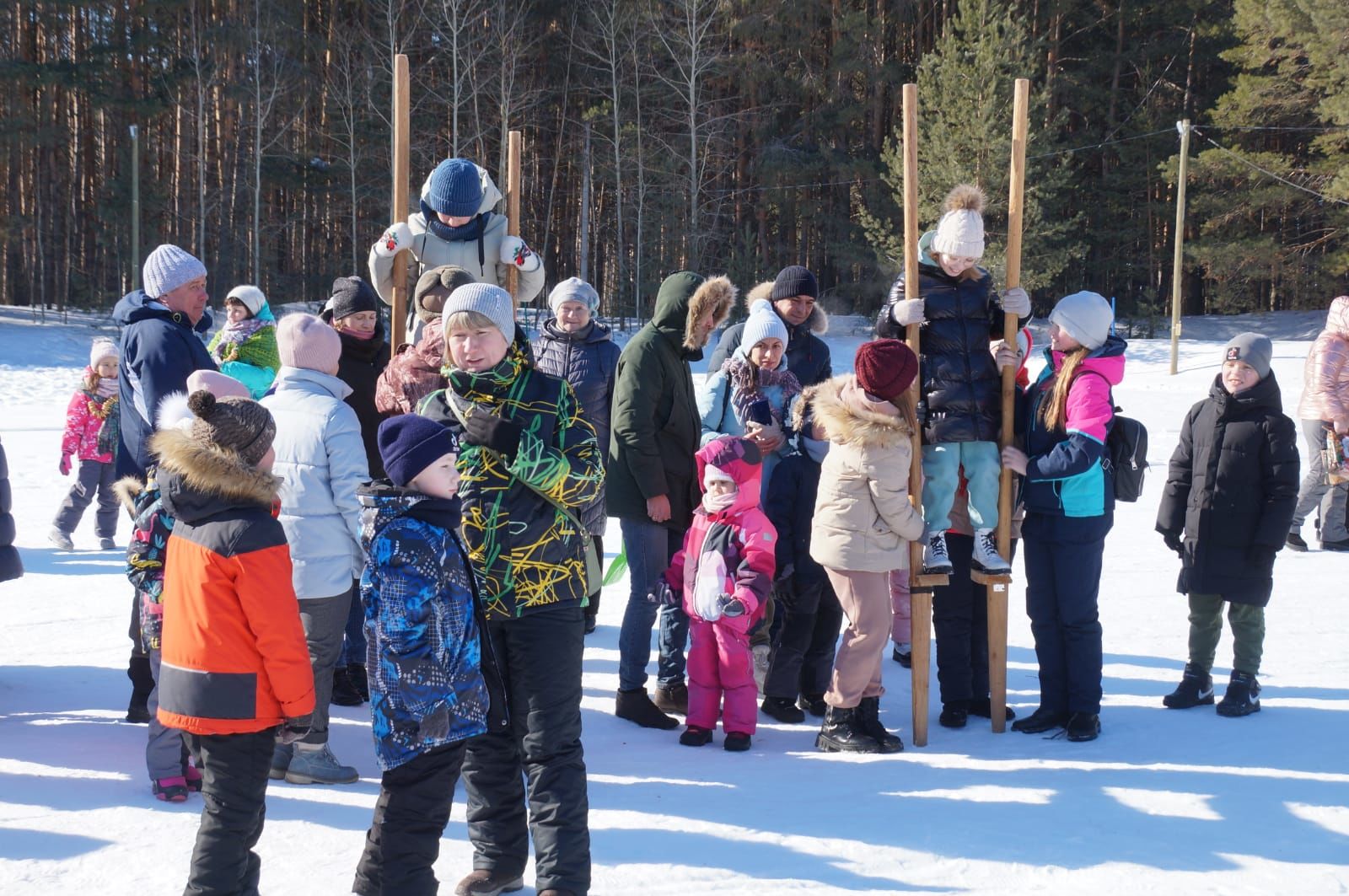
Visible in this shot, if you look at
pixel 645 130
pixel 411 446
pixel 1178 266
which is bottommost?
pixel 411 446

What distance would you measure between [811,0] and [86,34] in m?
20.0

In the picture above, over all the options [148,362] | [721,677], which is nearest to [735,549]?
[721,677]

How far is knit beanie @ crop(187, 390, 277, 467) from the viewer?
129 inches

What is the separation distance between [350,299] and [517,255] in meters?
0.82

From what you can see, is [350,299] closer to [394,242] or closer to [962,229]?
[394,242]

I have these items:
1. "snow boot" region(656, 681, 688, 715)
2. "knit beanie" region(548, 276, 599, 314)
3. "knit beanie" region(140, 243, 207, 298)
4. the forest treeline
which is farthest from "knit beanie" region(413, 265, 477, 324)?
the forest treeline

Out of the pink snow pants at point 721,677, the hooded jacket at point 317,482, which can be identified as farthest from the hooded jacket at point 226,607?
the pink snow pants at point 721,677

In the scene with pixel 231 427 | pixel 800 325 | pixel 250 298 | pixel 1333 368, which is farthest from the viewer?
pixel 1333 368

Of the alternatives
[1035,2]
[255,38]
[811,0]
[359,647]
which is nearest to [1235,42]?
[1035,2]

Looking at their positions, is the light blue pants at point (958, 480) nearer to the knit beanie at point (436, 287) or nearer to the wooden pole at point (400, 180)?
the knit beanie at point (436, 287)

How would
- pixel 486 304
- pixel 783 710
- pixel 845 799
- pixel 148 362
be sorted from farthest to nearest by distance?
pixel 783 710 < pixel 148 362 < pixel 845 799 < pixel 486 304

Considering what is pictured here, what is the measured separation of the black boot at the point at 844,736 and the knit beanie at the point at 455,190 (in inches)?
109

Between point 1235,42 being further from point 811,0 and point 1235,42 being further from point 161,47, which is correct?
point 161,47

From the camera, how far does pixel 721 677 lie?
16.3 ft
